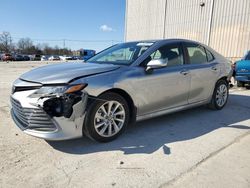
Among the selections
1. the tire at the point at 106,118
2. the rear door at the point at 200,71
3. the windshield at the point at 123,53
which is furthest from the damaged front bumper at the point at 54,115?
the rear door at the point at 200,71

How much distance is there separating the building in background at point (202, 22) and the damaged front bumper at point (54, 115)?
12.6 metres

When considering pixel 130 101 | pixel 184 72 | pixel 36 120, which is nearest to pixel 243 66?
pixel 184 72

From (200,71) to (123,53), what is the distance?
1.58m

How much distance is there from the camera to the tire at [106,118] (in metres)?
2.98

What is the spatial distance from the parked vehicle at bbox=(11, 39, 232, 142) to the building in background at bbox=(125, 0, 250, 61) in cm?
986

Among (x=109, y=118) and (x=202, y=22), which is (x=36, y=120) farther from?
(x=202, y=22)

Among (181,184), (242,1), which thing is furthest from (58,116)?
(242,1)

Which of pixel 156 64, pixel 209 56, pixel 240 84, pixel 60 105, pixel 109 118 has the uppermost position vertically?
pixel 209 56

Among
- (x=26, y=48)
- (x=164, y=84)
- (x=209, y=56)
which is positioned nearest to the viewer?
(x=164, y=84)

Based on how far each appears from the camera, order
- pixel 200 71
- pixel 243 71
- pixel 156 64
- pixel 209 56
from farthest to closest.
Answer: pixel 243 71 → pixel 209 56 → pixel 200 71 → pixel 156 64

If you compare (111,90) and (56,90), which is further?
(111,90)

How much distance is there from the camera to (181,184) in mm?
2275

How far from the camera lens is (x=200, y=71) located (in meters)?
4.38

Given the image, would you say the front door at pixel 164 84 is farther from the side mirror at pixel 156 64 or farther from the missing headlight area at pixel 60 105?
the missing headlight area at pixel 60 105
